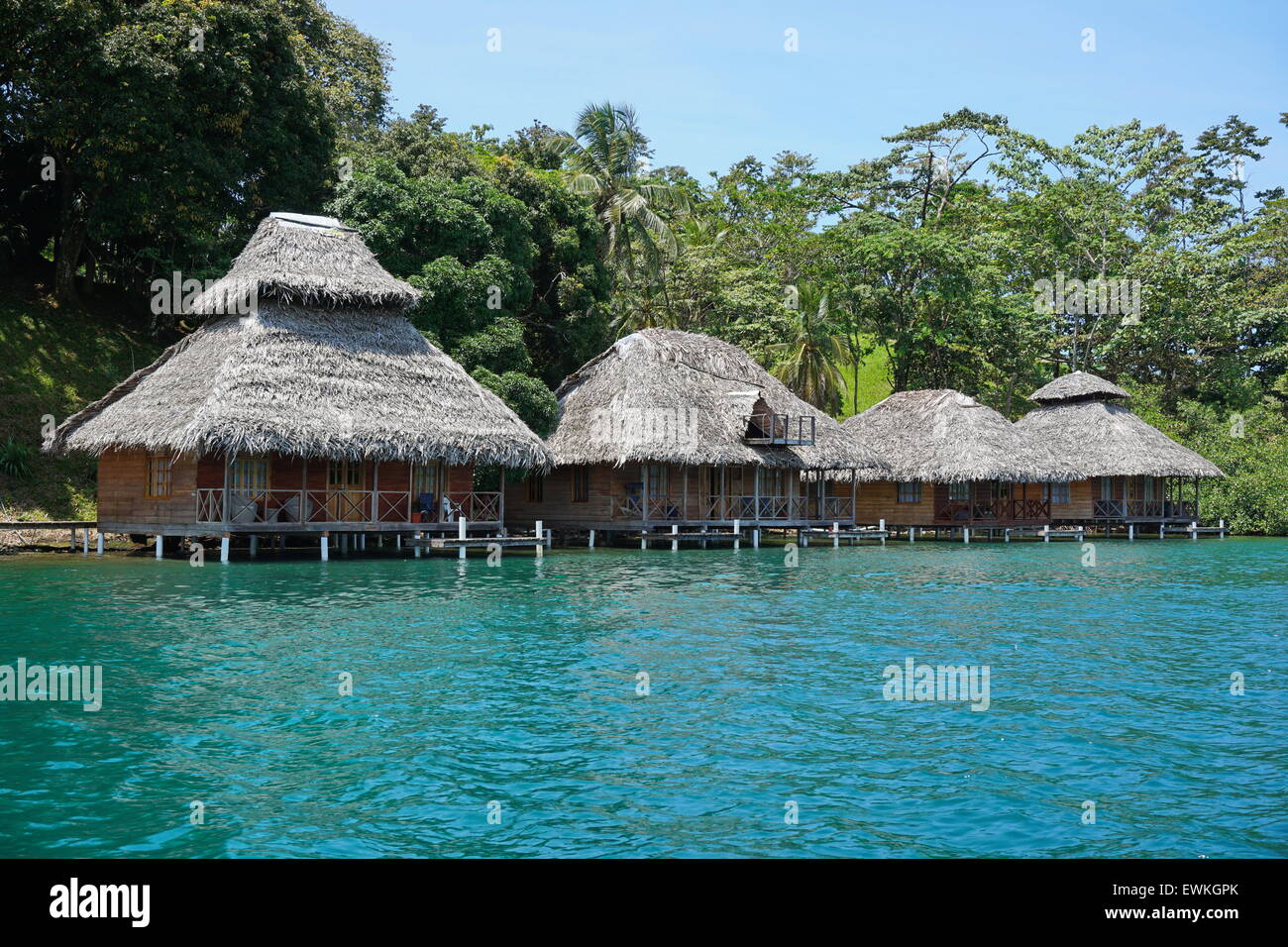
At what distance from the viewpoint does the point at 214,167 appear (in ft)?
94.4

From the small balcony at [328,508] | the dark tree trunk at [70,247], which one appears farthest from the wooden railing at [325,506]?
the dark tree trunk at [70,247]

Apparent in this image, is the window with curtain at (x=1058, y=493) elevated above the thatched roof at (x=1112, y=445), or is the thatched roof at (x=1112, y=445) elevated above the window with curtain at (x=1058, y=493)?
the thatched roof at (x=1112, y=445)

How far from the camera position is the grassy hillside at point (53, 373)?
27.0 metres

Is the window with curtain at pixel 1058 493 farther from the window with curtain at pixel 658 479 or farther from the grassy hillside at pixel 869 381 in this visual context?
the window with curtain at pixel 658 479

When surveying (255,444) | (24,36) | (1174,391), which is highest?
(24,36)

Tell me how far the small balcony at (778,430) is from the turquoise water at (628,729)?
47.1 ft

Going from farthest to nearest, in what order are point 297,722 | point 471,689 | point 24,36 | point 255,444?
point 24,36
point 255,444
point 471,689
point 297,722

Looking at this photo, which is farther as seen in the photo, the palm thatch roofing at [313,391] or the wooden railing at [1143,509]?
the wooden railing at [1143,509]

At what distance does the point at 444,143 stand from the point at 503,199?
5.27 metres

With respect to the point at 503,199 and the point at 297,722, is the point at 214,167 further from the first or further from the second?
the point at 297,722

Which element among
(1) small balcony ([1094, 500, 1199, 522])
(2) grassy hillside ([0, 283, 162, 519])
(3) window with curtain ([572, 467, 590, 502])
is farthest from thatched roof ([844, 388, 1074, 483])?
(2) grassy hillside ([0, 283, 162, 519])

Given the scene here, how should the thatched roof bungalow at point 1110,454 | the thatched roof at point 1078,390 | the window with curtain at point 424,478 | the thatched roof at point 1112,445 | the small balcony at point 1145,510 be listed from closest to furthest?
the window with curtain at point 424,478 → the thatched roof at point 1112,445 → the thatched roof bungalow at point 1110,454 → the small balcony at point 1145,510 → the thatched roof at point 1078,390

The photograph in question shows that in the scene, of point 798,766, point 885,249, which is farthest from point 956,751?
point 885,249

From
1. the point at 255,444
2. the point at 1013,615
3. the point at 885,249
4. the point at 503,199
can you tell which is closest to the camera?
→ the point at 1013,615
